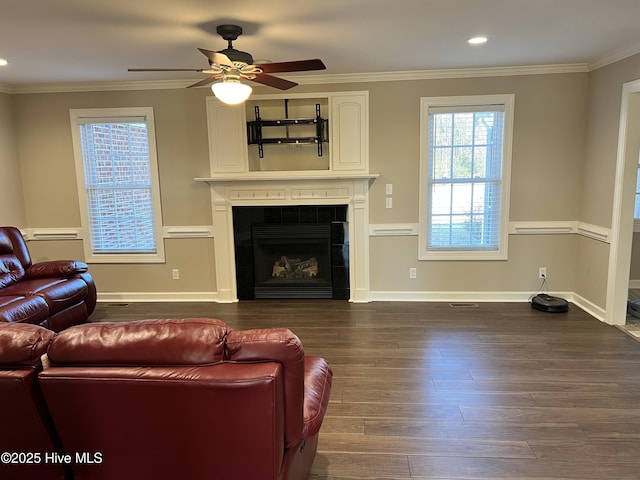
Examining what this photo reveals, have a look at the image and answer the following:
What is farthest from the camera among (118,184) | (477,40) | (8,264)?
(118,184)

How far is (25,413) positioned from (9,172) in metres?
4.50

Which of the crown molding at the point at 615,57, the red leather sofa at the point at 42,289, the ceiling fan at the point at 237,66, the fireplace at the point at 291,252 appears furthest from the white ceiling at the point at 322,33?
the red leather sofa at the point at 42,289

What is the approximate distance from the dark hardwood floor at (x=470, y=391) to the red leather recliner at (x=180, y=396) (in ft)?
2.91

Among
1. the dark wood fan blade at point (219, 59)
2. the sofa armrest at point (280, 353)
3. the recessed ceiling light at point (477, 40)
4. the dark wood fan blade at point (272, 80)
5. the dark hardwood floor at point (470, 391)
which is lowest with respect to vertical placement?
the dark hardwood floor at point (470, 391)

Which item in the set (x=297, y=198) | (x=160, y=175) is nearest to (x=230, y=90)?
(x=297, y=198)

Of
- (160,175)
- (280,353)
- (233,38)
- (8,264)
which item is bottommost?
(8,264)

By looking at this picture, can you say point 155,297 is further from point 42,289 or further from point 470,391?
point 470,391

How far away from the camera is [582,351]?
3.46 m

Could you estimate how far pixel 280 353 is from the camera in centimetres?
137

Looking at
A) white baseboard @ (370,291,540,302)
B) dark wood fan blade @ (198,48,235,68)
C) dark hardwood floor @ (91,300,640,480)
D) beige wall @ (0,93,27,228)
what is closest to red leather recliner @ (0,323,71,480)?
dark hardwood floor @ (91,300,640,480)

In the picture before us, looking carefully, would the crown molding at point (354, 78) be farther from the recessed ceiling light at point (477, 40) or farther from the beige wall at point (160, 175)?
the recessed ceiling light at point (477, 40)

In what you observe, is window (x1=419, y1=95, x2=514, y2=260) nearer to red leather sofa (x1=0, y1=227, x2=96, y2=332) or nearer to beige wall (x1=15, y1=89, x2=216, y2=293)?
beige wall (x1=15, y1=89, x2=216, y2=293)

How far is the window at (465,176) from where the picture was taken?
15.0 ft

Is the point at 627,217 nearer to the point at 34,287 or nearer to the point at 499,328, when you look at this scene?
the point at 499,328
